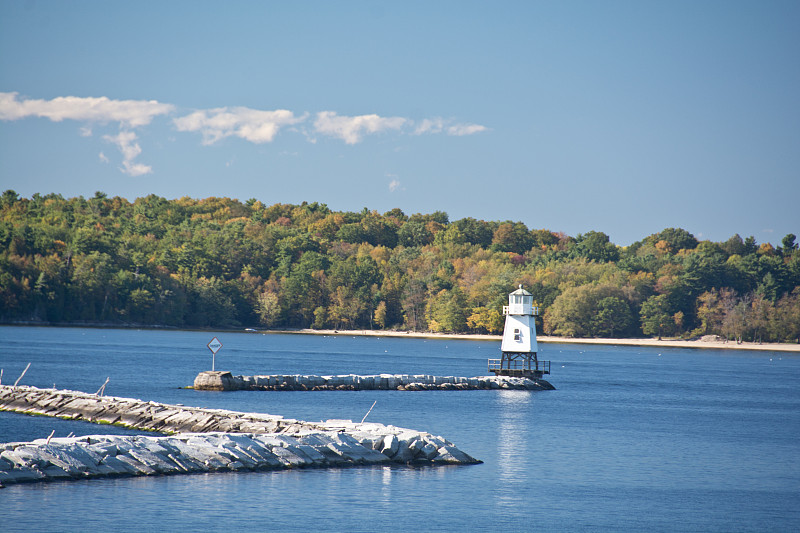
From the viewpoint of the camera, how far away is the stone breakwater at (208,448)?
22.8 m

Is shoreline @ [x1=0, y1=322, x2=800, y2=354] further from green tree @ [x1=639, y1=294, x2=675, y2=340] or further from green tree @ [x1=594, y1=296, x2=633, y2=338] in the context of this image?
green tree @ [x1=639, y1=294, x2=675, y2=340]

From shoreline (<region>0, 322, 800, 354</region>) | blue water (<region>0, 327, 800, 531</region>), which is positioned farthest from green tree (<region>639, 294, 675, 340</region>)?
blue water (<region>0, 327, 800, 531</region>)

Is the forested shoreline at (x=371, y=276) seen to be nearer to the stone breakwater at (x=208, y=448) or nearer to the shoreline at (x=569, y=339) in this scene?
the shoreline at (x=569, y=339)

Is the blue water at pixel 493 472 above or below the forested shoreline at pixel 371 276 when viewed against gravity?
below

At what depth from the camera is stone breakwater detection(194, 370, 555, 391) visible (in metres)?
48.4

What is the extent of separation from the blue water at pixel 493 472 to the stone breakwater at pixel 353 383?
0.97 meters

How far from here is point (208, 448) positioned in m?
25.3

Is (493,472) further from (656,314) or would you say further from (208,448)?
(656,314)

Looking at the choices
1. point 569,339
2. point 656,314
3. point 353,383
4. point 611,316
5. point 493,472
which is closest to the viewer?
point 493,472

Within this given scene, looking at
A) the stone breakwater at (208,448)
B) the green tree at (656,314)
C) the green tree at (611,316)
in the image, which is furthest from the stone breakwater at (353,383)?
the green tree at (656,314)

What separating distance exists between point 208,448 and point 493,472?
317 inches

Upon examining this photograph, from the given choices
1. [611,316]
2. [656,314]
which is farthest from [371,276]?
[656,314]

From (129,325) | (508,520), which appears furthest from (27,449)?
(129,325)

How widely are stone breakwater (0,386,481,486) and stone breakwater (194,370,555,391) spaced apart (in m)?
14.1
